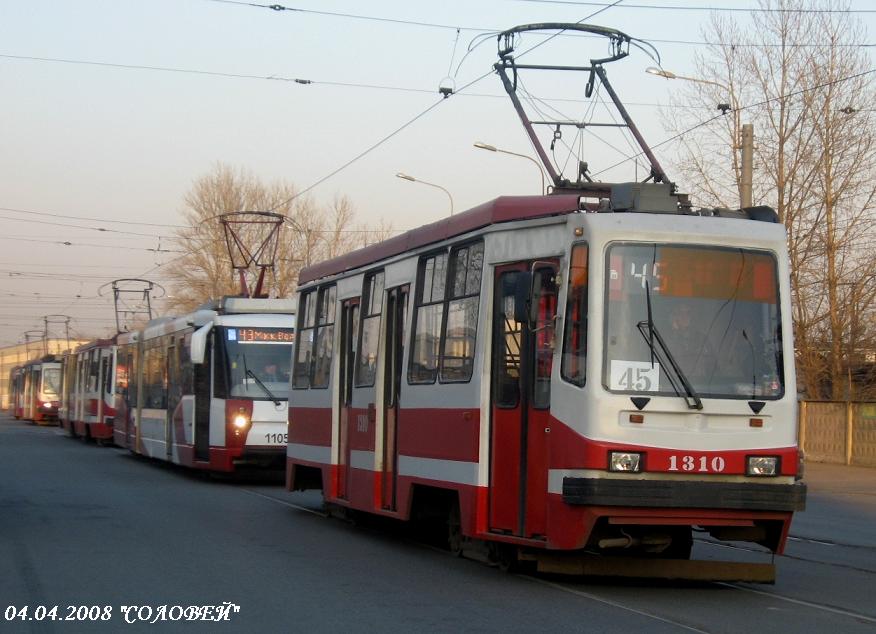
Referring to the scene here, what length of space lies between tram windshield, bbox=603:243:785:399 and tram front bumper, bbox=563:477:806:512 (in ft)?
2.22

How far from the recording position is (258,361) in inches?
914

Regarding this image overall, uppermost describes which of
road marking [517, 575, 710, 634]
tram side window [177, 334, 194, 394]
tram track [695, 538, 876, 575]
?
tram side window [177, 334, 194, 394]

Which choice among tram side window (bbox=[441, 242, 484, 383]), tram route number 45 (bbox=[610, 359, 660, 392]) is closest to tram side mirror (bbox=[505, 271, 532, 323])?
tram route number 45 (bbox=[610, 359, 660, 392])

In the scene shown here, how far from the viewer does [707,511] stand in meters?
9.88

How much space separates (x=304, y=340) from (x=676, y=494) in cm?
843

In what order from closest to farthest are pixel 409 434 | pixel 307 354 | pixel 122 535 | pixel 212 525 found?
pixel 409 434 → pixel 122 535 → pixel 212 525 → pixel 307 354

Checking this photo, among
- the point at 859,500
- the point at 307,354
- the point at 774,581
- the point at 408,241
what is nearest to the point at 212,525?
the point at 307,354

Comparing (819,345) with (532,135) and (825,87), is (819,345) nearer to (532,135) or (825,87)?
(825,87)

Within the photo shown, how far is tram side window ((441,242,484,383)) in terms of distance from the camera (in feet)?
38.2

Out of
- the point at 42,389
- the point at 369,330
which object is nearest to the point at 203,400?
the point at 369,330

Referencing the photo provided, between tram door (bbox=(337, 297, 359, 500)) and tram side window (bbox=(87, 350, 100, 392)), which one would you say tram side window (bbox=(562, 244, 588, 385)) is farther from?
tram side window (bbox=(87, 350, 100, 392))

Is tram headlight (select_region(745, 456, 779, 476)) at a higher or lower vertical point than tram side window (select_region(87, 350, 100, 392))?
lower

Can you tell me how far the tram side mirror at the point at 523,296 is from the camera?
10.4m

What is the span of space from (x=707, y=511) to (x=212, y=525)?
7313mm
